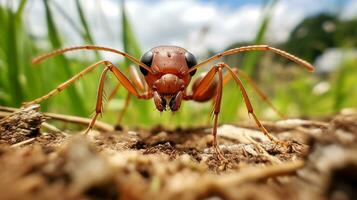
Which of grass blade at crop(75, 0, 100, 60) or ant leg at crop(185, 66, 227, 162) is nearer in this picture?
ant leg at crop(185, 66, 227, 162)

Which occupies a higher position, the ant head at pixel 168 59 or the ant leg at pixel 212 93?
the ant head at pixel 168 59

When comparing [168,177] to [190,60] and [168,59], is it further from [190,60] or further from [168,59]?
[190,60]

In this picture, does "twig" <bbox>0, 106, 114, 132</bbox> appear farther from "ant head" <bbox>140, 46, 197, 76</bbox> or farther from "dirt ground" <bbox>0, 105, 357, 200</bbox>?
"dirt ground" <bbox>0, 105, 357, 200</bbox>

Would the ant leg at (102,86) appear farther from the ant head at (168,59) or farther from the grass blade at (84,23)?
the grass blade at (84,23)

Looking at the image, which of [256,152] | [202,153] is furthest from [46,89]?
[256,152]

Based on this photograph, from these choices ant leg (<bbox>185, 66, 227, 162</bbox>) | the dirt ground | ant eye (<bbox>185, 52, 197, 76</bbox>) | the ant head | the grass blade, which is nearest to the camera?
the dirt ground

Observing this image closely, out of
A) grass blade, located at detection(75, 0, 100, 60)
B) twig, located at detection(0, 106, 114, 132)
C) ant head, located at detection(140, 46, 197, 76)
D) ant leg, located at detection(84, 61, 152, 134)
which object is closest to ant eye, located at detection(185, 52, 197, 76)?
ant head, located at detection(140, 46, 197, 76)

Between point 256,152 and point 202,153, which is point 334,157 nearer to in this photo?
point 256,152

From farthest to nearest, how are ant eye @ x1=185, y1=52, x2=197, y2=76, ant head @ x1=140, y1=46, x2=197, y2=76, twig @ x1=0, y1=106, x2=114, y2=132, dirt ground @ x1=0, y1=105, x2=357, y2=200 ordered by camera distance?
ant eye @ x1=185, y1=52, x2=197, y2=76, ant head @ x1=140, y1=46, x2=197, y2=76, twig @ x1=0, y1=106, x2=114, y2=132, dirt ground @ x1=0, y1=105, x2=357, y2=200

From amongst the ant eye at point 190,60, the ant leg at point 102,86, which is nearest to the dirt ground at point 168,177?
the ant leg at point 102,86

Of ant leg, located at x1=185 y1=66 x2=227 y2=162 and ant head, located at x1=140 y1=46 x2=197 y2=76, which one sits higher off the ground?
ant head, located at x1=140 y1=46 x2=197 y2=76

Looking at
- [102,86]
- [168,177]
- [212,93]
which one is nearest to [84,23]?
[212,93]
